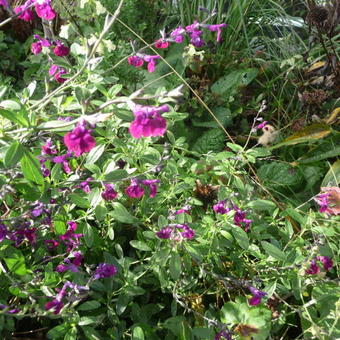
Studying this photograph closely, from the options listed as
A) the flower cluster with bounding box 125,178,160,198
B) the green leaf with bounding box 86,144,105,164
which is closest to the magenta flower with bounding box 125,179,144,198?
the flower cluster with bounding box 125,178,160,198

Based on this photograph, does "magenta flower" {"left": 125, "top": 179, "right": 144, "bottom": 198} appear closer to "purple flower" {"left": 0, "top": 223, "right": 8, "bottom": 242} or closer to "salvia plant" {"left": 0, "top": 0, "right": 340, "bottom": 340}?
"salvia plant" {"left": 0, "top": 0, "right": 340, "bottom": 340}

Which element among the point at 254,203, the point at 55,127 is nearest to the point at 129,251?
the point at 254,203

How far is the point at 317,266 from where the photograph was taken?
4.72 ft

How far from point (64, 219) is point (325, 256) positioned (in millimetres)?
756

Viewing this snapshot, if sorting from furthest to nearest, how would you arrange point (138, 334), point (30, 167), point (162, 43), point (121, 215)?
point (162, 43), point (121, 215), point (138, 334), point (30, 167)

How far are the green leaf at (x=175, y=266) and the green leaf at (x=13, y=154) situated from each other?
49 cm

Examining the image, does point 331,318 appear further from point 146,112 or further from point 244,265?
point 146,112

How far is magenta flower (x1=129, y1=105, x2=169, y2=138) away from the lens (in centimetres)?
101

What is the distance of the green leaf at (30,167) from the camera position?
3.76 ft

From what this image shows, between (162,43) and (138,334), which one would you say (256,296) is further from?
(162,43)

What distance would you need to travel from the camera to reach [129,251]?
1.70 metres

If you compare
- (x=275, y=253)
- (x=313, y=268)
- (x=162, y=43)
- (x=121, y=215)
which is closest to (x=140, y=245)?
(x=121, y=215)

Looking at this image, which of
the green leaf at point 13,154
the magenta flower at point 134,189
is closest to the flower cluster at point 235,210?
the magenta flower at point 134,189

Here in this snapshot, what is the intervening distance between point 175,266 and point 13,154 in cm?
51
